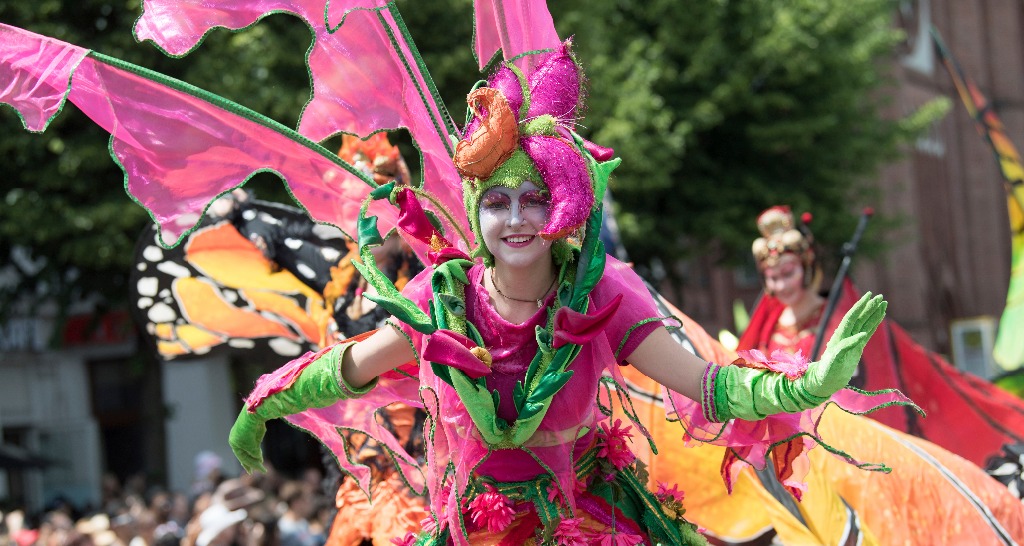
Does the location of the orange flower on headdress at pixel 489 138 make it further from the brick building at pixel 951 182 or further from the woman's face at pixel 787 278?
the brick building at pixel 951 182

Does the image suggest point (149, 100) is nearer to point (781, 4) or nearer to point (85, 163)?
point (85, 163)

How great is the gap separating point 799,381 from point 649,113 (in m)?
12.7

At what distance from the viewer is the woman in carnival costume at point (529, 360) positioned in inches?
129

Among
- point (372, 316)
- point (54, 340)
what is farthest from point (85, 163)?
point (372, 316)

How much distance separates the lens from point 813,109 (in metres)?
17.7

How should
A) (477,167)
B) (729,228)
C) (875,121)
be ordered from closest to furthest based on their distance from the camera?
(477,167)
(729,228)
(875,121)

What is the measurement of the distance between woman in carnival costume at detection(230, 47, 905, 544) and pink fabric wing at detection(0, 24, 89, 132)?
99cm

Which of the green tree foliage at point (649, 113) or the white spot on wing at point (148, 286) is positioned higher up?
the green tree foliage at point (649, 113)

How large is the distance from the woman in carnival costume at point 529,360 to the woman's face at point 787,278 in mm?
3809

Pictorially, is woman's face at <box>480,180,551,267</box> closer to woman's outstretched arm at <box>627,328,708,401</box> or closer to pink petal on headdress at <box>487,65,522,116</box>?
pink petal on headdress at <box>487,65,522,116</box>

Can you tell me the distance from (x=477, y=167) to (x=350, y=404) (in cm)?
108

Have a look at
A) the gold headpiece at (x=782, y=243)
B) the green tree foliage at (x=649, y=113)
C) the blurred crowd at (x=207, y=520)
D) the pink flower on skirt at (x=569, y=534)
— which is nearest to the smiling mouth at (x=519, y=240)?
the pink flower on skirt at (x=569, y=534)

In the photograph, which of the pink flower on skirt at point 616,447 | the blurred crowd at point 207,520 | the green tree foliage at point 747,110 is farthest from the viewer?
the green tree foliage at point 747,110

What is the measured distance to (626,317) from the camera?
3.42 meters
